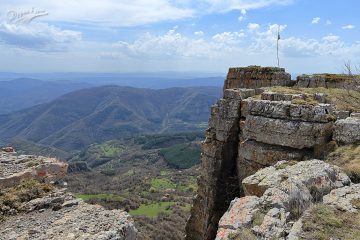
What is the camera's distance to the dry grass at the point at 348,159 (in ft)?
51.0

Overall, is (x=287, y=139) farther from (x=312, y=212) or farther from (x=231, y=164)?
(x=312, y=212)

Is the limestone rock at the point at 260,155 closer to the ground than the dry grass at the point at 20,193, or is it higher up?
higher up

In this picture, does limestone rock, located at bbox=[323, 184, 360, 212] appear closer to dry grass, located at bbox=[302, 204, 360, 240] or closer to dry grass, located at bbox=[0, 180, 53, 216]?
dry grass, located at bbox=[302, 204, 360, 240]

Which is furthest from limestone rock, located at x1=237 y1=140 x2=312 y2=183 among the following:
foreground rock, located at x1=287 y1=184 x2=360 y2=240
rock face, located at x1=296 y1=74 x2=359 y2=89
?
rock face, located at x1=296 y1=74 x2=359 y2=89

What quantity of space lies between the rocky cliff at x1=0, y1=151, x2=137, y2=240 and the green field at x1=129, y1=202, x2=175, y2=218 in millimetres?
71311

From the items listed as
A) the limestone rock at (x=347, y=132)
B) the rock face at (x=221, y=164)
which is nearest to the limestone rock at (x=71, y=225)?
the rock face at (x=221, y=164)

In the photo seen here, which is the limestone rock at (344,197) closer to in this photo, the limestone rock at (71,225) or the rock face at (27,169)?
the limestone rock at (71,225)

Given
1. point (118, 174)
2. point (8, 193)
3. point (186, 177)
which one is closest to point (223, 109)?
point (8, 193)

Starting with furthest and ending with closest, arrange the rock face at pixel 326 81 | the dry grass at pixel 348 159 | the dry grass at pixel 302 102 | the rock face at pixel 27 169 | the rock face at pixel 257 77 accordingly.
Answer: the rock face at pixel 257 77, the rock face at pixel 326 81, the dry grass at pixel 302 102, the rock face at pixel 27 169, the dry grass at pixel 348 159

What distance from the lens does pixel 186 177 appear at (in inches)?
5842

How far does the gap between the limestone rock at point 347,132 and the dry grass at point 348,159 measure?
41cm

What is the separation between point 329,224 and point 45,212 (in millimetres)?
10496

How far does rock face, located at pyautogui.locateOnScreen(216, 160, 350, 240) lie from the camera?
35.9ft

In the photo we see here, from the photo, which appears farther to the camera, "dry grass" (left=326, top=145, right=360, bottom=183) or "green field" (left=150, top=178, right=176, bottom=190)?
"green field" (left=150, top=178, right=176, bottom=190)
